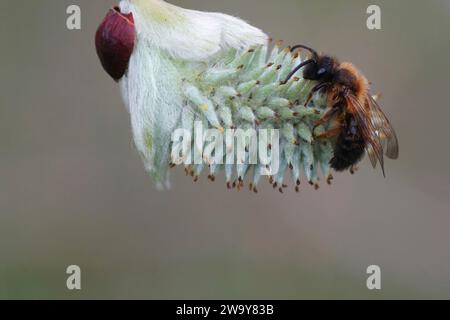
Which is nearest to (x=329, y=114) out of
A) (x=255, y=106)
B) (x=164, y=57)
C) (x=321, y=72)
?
(x=321, y=72)

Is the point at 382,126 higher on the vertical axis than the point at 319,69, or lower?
lower

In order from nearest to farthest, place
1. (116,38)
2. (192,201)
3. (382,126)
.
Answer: (116,38), (382,126), (192,201)

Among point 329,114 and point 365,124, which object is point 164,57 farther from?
point 365,124

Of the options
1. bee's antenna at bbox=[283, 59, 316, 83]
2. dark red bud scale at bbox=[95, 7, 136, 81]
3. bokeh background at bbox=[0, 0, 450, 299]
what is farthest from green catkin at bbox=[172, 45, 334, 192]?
bokeh background at bbox=[0, 0, 450, 299]

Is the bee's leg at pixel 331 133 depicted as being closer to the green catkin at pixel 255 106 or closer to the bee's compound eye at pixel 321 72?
the green catkin at pixel 255 106

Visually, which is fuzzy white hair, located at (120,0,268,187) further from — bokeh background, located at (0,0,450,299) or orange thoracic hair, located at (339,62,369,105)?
bokeh background, located at (0,0,450,299)

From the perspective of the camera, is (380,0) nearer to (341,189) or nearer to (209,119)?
(341,189)
